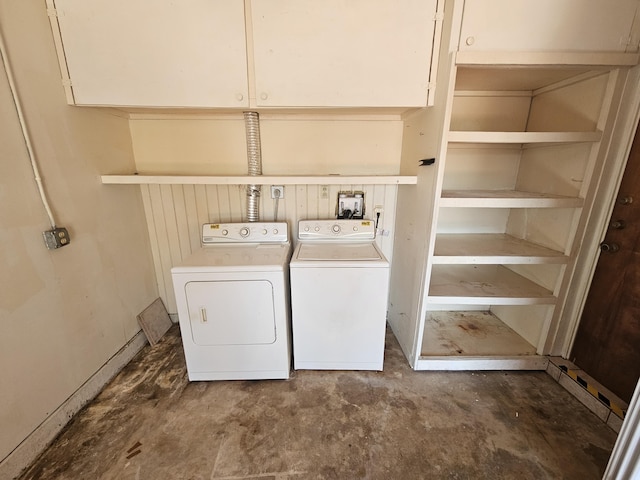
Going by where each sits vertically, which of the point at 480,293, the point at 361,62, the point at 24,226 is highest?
the point at 361,62

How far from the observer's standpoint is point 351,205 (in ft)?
7.57

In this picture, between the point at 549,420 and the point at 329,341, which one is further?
the point at 329,341

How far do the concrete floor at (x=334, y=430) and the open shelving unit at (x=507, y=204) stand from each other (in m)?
0.26

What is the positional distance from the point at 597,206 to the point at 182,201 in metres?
2.98

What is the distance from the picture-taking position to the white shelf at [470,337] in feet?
6.54

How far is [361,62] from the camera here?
60.8 inches

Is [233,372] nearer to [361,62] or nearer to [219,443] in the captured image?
[219,443]

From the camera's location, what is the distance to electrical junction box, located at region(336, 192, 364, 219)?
7.52ft

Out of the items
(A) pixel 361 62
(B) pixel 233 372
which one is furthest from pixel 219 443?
(A) pixel 361 62

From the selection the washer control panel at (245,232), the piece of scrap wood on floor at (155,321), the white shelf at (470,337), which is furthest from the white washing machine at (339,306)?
the piece of scrap wood on floor at (155,321)

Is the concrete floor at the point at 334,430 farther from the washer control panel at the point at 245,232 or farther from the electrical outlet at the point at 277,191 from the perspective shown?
the electrical outlet at the point at 277,191

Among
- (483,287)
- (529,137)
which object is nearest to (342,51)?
(529,137)

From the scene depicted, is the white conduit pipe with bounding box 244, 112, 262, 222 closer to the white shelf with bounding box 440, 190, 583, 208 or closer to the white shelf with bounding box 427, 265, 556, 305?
the white shelf with bounding box 440, 190, 583, 208

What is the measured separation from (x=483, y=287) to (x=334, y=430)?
4.74 ft
